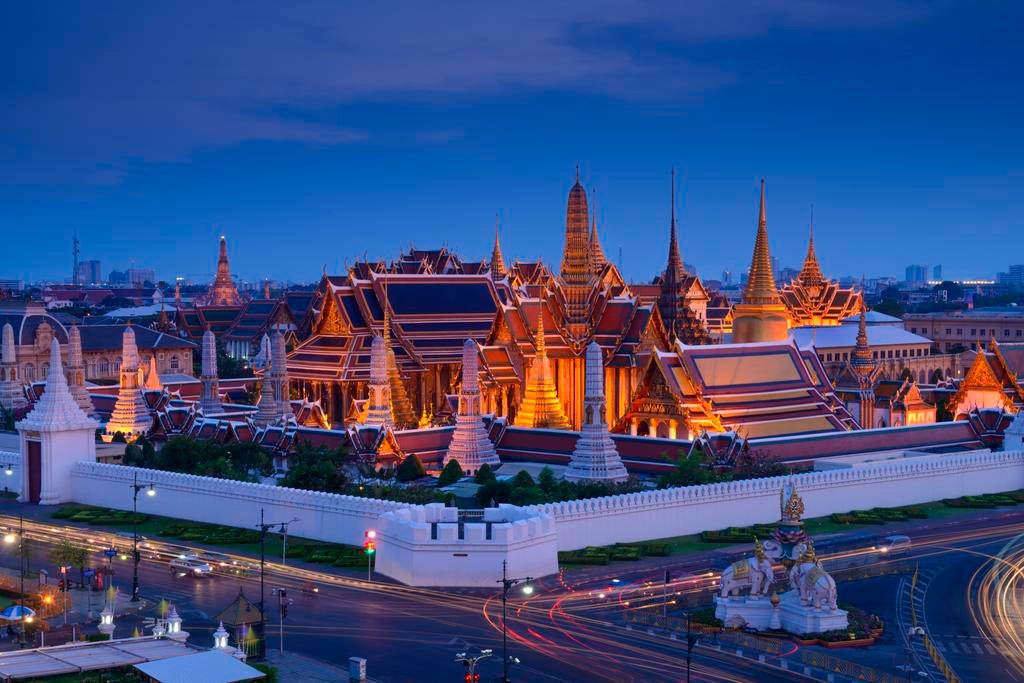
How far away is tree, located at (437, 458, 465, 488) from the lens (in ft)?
157

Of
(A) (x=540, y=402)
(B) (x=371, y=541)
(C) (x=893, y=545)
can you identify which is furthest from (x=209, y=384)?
(C) (x=893, y=545)

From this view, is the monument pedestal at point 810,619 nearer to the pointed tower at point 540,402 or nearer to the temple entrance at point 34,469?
the pointed tower at point 540,402

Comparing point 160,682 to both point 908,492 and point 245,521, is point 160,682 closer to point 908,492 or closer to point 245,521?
point 245,521

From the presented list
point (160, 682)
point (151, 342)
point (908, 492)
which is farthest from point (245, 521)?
point (151, 342)

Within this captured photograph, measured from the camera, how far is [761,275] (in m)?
69.8

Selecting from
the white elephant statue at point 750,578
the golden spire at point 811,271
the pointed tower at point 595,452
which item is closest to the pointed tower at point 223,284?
the golden spire at point 811,271

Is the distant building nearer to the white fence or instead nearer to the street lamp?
the white fence

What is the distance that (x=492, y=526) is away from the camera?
119ft

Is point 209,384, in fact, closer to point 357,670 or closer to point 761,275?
point 761,275

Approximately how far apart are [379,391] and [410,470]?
25.0ft

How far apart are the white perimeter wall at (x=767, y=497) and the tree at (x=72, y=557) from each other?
481 inches

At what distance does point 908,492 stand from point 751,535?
8.77 metres

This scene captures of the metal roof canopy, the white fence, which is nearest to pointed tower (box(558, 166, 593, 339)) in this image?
the white fence

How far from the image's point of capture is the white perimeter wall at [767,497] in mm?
40200
